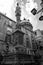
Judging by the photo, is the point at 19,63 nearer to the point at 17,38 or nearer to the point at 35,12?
the point at 35,12

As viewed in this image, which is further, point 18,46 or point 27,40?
point 27,40

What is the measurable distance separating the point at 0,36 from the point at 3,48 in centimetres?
285

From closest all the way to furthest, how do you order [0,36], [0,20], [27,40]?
[0,36], [0,20], [27,40]

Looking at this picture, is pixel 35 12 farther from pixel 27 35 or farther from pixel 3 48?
pixel 27 35

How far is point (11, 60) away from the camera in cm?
977

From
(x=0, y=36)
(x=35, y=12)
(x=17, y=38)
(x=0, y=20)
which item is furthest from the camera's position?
(x=0, y=20)

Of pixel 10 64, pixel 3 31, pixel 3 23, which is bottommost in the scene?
pixel 10 64

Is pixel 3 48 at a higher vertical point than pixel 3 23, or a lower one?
lower

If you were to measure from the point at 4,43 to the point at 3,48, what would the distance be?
1.27 m

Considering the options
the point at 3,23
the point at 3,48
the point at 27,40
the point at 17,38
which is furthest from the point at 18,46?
the point at 27,40

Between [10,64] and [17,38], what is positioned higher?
[17,38]

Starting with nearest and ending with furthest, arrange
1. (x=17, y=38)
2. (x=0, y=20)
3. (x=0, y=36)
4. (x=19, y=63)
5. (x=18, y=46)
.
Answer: (x=19, y=63) → (x=18, y=46) → (x=17, y=38) → (x=0, y=36) → (x=0, y=20)

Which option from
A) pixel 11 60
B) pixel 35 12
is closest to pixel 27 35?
pixel 11 60

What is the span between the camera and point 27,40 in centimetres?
2728
